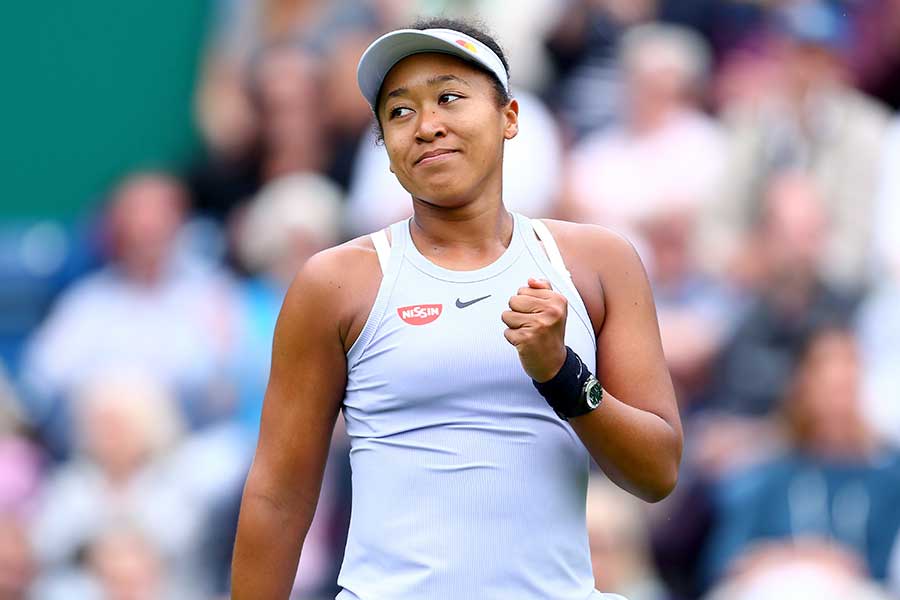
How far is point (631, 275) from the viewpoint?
3.15m

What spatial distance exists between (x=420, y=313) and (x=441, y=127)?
35cm

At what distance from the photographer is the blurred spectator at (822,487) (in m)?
6.14

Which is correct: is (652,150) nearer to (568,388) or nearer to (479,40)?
(479,40)

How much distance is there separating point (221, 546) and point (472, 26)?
4.18 metres

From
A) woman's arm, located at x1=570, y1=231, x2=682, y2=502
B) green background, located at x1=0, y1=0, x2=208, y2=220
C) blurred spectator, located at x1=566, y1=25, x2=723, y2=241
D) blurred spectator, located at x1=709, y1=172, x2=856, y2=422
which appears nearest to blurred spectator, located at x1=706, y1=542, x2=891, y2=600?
blurred spectator, located at x1=709, y1=172, x2=856, y2=422

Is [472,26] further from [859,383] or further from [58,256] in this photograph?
[58,256]

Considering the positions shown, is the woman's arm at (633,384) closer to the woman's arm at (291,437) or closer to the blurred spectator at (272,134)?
the woman's arm at (291,437)

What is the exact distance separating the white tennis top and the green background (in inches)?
252

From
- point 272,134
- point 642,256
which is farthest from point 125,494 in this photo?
point 642,256

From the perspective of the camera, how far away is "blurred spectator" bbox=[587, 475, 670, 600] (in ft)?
20.1

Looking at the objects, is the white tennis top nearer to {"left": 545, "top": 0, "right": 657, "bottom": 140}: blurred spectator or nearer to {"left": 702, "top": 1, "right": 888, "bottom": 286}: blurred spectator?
{"left": 702, "top": 1, "right": 888, "bottom": 286}: blurred spectator

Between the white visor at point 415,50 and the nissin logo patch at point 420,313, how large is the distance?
0.45m

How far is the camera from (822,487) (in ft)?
20.4

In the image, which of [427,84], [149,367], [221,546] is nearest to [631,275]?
[427,84]
